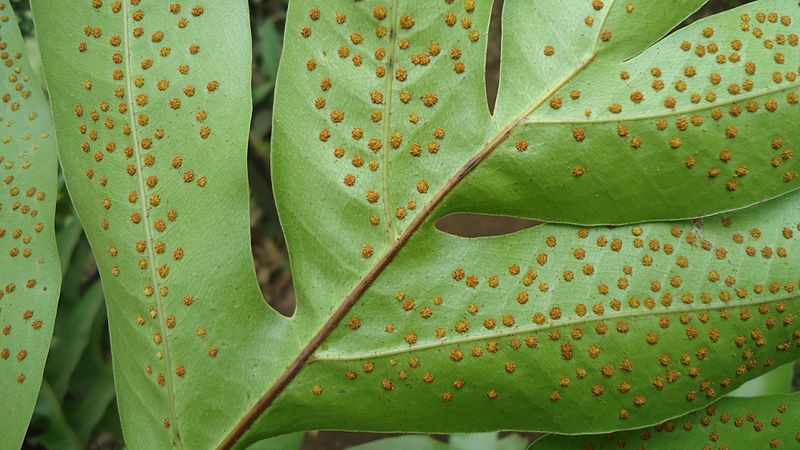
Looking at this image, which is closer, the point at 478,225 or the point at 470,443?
the point at 470,443

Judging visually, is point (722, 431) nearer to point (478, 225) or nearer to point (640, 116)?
point (640, 116)

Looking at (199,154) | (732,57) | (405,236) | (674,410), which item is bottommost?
(674,410)

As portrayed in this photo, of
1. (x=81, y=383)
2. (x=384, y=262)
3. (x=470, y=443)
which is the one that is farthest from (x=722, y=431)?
(x=81, y=383)

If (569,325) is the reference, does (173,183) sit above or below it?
above

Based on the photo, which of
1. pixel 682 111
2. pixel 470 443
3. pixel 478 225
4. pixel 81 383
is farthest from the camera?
pixel 478 225

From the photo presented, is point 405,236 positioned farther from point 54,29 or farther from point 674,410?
point 54,29

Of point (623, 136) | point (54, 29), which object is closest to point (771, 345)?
point (623, 136)

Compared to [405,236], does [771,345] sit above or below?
below
